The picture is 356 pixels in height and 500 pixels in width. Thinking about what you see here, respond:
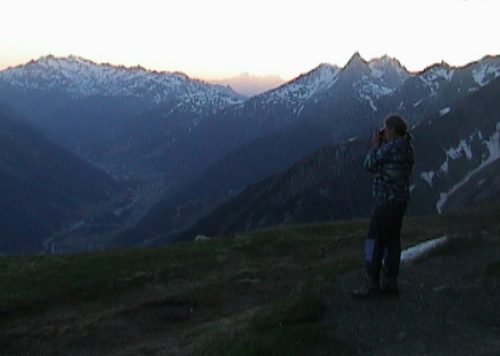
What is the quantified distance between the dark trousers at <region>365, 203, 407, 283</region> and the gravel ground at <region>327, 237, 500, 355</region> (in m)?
0.70

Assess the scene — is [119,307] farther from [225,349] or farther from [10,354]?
[225,349]

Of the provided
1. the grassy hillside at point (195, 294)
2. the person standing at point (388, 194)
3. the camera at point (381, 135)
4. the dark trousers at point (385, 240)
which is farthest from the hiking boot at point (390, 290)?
the camera at point (381, 135)

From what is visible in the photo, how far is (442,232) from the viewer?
28797 mm

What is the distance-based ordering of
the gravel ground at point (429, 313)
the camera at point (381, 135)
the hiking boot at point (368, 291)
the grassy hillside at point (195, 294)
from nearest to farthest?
the gravel ground at point (429, 313) → the grassy hillside at point (195, 294) → the camera at point (381, 135) → the hiking boot at point (368, 291)

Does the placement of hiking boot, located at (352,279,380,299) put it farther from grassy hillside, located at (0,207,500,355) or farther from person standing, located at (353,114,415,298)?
grassy hillside, located at (0,207,500,355)

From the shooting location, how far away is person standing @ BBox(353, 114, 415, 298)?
1611 cm

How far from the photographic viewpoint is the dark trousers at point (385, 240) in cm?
1638

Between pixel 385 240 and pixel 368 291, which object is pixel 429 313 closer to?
pixel 368 291

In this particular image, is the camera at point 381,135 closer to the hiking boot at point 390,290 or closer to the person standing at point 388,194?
the person standing at point 388,194

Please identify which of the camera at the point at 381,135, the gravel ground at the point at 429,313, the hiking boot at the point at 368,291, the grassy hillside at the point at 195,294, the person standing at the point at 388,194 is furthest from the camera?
the hiking boot at the point at 368,291

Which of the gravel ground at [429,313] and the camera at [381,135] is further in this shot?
the camera at [381,135]

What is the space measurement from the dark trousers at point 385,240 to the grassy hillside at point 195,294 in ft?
4.56

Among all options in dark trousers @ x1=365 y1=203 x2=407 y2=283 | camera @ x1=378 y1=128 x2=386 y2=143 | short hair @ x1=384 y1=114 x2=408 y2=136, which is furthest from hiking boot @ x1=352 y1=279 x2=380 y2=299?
short hair @ x1=384 y1=114 x2=408 y2=136

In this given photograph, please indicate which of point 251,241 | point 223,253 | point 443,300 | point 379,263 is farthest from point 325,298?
point 251,241
